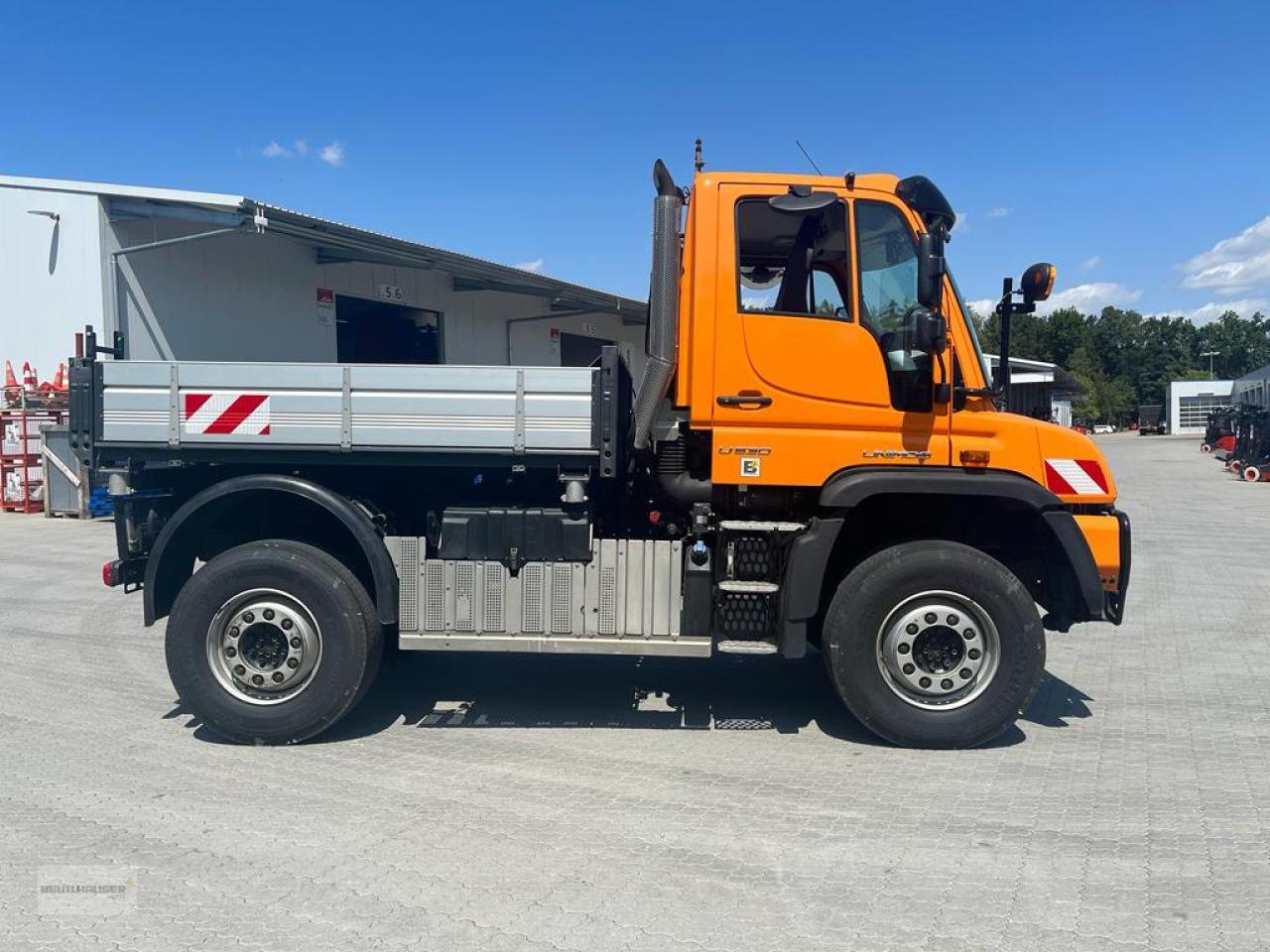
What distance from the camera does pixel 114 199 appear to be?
13.9 m

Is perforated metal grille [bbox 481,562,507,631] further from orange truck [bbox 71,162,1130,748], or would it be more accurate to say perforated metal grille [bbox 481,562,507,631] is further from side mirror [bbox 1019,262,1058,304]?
side mirror [bbox 1019,262,1058,304]

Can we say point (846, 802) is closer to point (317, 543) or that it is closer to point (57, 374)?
point (317, 543)

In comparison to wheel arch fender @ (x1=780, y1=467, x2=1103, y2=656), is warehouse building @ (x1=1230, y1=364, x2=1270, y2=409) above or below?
above

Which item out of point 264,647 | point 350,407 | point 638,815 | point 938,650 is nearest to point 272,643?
point 264,647

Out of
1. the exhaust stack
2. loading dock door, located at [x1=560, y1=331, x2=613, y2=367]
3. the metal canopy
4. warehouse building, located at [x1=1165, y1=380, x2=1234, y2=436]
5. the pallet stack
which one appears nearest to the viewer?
the exhaust stack

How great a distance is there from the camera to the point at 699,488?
5.43m

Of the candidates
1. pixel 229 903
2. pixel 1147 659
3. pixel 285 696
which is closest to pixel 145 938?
pixel 229 903

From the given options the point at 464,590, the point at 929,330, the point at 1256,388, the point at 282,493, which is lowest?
the point at 464,590

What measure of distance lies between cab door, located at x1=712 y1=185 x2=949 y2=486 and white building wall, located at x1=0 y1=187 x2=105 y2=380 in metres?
12.3

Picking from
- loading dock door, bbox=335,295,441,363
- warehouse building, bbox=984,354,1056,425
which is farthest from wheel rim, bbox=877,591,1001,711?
loading dock door, bbox=335,295,441,363

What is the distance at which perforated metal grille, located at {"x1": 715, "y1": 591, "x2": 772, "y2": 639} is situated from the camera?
538 cm

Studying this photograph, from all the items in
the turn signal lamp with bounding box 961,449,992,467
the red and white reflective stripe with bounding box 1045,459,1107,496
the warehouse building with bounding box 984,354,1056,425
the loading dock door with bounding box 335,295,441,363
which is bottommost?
the red and white reflective stripe with bounding box 1045,459,1107,496

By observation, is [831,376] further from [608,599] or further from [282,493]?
[282,493]

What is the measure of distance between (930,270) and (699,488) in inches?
66.7
